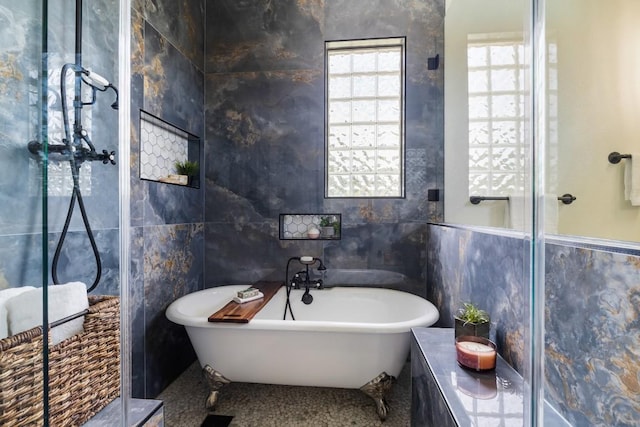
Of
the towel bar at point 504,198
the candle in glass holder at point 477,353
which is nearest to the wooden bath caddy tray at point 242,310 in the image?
the candle in glass holder at point 477,353

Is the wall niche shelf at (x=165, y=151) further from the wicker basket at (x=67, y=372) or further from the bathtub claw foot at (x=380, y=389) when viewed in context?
the bathtub claw foot at (x=380, y=389)

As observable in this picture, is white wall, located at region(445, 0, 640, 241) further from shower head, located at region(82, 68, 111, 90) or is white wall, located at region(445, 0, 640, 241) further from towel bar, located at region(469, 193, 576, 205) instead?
shower head, located at region(82, 68, 111, 90)

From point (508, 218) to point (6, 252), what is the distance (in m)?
1.83

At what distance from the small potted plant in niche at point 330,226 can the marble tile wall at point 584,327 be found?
1.37m

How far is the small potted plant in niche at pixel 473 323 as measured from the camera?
1.06m

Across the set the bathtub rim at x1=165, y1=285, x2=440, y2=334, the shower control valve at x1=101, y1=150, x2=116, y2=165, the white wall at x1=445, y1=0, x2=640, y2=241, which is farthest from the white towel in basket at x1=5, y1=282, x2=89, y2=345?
the white wall at x1=445, y1=0, x2=640, y2=241

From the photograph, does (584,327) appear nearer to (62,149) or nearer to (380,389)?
(380,389)

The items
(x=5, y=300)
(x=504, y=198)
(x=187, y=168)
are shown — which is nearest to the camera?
(x=5, y=300)

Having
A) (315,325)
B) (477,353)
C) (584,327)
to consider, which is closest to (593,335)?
(584,327)

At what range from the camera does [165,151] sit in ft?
6.42

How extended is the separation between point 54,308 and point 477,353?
140cm

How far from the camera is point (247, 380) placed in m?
1.54

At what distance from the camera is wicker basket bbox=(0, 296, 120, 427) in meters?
0.69

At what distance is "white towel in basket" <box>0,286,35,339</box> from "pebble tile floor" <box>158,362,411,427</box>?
1.13m
